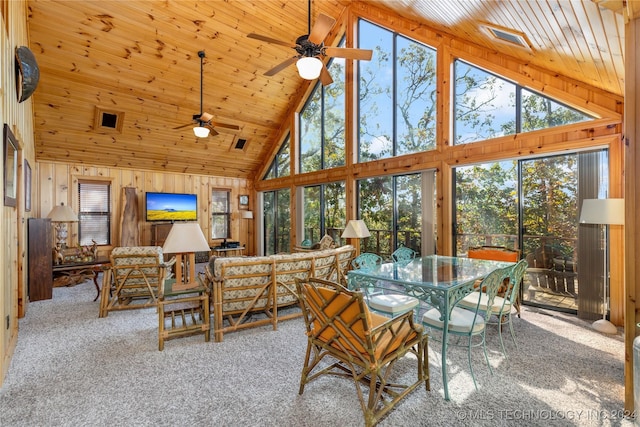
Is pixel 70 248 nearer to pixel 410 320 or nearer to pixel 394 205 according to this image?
pixel 394 205

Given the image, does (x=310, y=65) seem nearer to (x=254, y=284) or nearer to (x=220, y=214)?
(x=254, y=284)

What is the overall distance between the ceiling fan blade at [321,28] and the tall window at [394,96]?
298cm

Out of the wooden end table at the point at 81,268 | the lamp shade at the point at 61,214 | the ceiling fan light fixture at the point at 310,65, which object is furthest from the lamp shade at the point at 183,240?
the lamp shade at the point at 61,214

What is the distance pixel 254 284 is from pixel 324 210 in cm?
423

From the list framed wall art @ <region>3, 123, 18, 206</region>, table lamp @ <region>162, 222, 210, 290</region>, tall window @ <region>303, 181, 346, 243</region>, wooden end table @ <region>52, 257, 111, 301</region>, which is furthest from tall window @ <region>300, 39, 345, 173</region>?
framed wall art @ <region>3, 123, 18, 206</region>

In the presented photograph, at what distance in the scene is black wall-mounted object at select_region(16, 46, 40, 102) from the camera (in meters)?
3.23

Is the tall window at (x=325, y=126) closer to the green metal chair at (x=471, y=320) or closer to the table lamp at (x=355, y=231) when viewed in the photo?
the table lamp at (x=355, y=231)

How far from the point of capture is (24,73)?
10.7 ft

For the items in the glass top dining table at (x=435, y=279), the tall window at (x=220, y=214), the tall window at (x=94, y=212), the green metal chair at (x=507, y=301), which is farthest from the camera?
the tall window at (x=220, y=214)

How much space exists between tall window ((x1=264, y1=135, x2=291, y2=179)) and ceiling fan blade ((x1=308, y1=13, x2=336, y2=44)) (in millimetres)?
5465

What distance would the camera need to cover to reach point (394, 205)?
6.01 m

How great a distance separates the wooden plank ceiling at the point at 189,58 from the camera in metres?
3.24

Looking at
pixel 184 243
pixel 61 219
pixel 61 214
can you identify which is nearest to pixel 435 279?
pixel 184 243

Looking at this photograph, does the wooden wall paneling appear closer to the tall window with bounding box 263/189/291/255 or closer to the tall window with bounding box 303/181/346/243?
the tall window with bounding box 303/181/346/243
